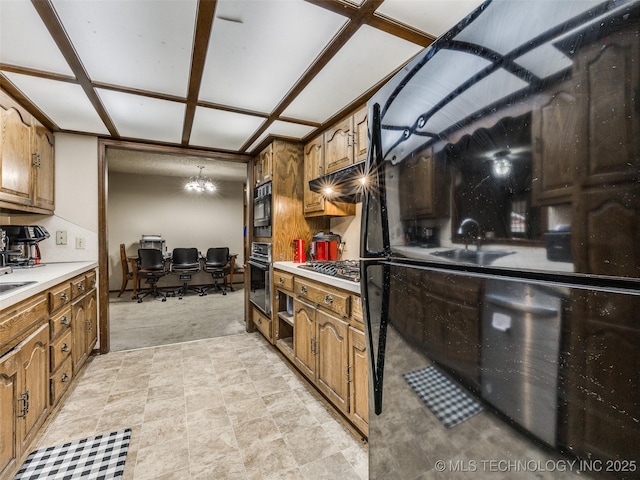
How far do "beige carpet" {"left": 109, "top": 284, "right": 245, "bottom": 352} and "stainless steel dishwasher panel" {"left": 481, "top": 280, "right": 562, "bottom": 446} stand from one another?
3.29 meters

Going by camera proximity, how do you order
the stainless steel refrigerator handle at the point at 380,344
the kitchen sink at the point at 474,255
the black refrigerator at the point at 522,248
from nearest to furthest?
the black refrigerator at the point at 522,248, the kitchen sink at the point at 474,255, the stainless steel refrigerator handle at the point at 380,344

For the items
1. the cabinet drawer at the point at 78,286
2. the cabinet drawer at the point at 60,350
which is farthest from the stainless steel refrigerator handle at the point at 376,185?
the cabinet drawer at the point at 78,286

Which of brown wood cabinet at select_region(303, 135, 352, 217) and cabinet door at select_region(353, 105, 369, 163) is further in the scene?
brown wood cabinet at select_region(303, 135, 352, 217)

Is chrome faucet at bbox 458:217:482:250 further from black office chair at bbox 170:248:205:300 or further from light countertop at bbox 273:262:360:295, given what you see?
black office chair at bbox 170:248:205:300

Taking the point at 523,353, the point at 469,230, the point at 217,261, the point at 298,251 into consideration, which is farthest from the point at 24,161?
the point at 217,261

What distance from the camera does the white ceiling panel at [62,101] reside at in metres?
1.80

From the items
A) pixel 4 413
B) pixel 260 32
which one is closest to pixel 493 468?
pixel 260 32

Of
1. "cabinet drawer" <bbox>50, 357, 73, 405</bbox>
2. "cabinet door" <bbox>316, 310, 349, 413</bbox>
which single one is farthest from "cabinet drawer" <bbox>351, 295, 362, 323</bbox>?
"cabinet drawer" <bbox>50, 357, 73, 405</bbox>

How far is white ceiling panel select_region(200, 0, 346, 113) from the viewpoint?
122cm

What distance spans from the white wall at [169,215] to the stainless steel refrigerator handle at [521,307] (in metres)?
6.56

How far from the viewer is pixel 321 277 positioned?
1899 millimetres

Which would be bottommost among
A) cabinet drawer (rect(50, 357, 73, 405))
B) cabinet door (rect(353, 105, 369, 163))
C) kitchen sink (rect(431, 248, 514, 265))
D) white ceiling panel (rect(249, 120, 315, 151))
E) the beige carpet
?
the beige carpet

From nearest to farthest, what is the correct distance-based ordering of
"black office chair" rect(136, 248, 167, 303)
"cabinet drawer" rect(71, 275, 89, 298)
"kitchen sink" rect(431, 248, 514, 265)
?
"kitchen sink" rect(431, 248, 514, 265), "cabinet drawer" rect(71, 275, 89, 298), "black office chair" rect(136, 248, 167, 303)

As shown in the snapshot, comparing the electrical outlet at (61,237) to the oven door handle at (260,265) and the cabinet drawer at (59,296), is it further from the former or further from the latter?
the oven door handle at (260,265)
